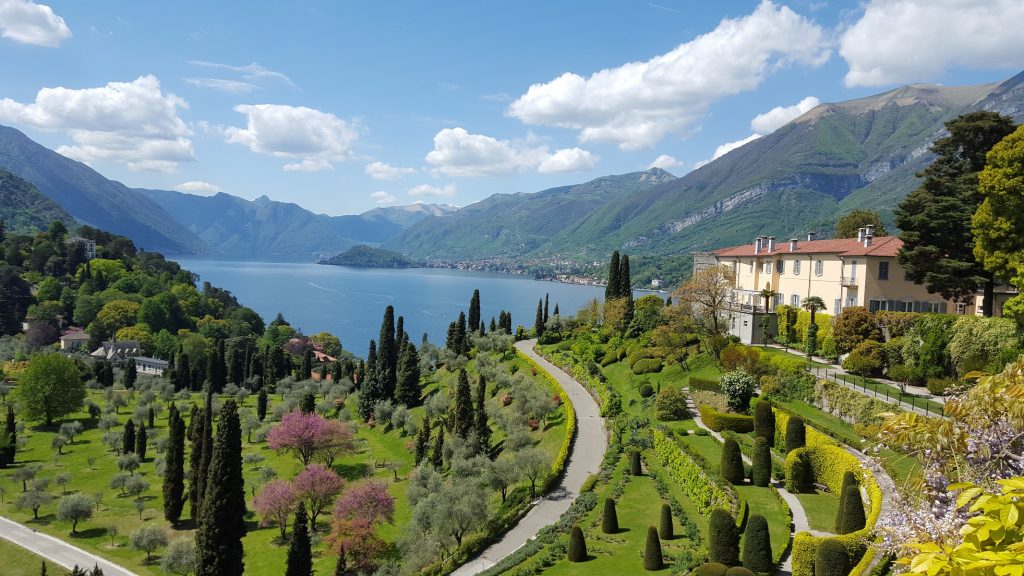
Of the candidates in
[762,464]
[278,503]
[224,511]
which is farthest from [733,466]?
[278,503]

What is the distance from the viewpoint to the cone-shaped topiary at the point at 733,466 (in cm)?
2950

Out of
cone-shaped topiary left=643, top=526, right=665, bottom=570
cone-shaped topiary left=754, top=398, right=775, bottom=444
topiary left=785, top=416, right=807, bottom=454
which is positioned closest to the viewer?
cone-shaped topiary left=643, top=526, right=665, bottom=570

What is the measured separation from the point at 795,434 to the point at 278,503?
34.4m

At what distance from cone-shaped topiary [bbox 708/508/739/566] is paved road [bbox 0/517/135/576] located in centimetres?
3598

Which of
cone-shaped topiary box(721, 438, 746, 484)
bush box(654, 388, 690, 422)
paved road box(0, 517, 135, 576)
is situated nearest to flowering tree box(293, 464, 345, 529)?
paved road box(0, 517, 135, 576)

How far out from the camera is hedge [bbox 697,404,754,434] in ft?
122

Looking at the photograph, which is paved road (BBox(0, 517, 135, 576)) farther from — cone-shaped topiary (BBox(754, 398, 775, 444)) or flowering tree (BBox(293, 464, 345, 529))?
cone-shaped topiary (BBox(754, 398, 775, 444))

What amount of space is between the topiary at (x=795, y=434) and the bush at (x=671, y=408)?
11.1 m

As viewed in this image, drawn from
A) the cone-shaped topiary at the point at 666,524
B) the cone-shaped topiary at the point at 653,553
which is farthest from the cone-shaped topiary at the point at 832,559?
the cone-shaped topiary at the point at 666,524

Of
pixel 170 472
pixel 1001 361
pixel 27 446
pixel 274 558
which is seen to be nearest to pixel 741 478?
pixel 1001 361

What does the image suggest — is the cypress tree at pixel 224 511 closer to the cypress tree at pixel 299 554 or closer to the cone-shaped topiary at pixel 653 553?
the cypress tree at pixel 299 554

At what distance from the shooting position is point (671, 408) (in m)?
41.9

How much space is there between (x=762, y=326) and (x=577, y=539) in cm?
3421

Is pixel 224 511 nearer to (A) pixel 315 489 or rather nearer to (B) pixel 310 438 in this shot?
(A) pixel 315 489
